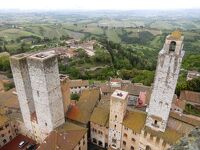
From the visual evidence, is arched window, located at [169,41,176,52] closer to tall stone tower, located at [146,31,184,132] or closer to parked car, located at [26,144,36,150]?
tall stone tower, located at [146,31,184,132]

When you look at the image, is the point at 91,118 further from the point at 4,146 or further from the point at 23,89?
the point at 4,146

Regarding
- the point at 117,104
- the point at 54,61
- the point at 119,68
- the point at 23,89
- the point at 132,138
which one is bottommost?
the point at 119,68

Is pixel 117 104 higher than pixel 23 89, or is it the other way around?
pixel 23 89

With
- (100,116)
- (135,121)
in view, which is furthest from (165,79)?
(100,116)

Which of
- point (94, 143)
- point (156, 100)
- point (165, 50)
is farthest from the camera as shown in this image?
point (94, 143)

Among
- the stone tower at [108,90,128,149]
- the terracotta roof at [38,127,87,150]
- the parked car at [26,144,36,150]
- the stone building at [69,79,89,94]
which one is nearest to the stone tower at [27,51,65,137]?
the terracotta roof at [38,127,87,150]

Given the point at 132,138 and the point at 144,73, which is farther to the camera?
the point at 144,73

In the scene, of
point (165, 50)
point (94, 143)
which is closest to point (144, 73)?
point (94, 143)
